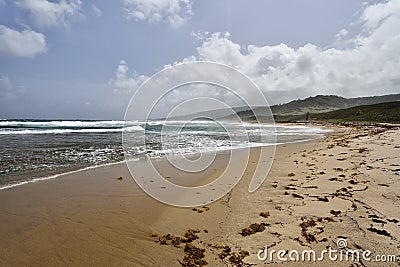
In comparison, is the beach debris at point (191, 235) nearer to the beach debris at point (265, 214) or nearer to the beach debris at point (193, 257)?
the beach debris at point (193, 257)

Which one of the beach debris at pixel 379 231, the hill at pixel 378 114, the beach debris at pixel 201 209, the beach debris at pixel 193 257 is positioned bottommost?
the beach debris at pixel 193 257

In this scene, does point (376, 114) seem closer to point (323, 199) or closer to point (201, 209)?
point (323, 199)

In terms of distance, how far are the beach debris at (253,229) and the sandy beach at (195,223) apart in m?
0.02

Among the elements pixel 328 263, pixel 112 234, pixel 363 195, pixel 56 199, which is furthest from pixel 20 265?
pixel 363 195

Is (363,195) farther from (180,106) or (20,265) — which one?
(20,265)

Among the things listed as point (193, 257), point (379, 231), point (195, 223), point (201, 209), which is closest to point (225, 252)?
point (193, 257)

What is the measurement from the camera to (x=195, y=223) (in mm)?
4742

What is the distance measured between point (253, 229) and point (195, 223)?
115 centimetres

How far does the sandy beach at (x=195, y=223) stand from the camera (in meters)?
3.60

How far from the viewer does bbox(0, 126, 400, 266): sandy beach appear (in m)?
3.60

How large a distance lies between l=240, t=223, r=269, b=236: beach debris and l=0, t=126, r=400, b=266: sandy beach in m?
0.02

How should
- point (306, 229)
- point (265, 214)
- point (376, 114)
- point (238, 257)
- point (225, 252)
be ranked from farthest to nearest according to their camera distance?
point (376, 114) → point (265, 214) → point (306, 229) → point (225, 252) → point (238, 257)

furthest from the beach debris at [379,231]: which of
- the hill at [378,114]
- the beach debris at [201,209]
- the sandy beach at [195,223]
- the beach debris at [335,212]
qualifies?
the hill at [378,114]

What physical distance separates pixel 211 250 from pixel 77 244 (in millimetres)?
2226
